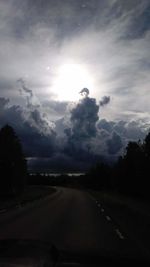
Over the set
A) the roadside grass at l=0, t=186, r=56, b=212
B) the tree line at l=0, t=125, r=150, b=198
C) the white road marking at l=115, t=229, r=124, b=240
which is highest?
the tree line at l=0, t=125, r=150, b=198

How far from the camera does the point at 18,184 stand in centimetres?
8794

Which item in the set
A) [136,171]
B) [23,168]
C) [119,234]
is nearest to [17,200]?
[119,234]

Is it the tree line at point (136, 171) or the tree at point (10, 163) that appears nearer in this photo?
the tree line at point (136, 171)

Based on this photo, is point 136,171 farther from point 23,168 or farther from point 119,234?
point 119,234

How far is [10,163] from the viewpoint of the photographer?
269 ft

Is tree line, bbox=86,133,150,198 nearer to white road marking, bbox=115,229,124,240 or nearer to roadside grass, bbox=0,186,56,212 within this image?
roadside grass, bbox=0,186,56,212

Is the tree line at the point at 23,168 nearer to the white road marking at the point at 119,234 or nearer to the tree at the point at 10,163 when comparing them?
the tree at the point at 10,163

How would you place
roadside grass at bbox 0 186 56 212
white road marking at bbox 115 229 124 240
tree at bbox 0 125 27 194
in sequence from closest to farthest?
white road marking at bbox 115 229 124 240, roadside grass at bbox 0 186 56 212, tree at bbox 0 125 27 194

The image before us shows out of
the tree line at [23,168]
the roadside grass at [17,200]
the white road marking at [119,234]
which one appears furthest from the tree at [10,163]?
the white road marking at [119,234]

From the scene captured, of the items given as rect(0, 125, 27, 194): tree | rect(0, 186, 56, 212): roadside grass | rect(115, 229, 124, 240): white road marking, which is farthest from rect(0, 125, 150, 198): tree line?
rect(115, 229, 124, 240): white road marking

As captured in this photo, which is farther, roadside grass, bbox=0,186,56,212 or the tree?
the tree

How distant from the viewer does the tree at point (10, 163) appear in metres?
79.5

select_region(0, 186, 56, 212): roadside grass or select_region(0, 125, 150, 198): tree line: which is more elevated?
select_region(0, 125, 150, 198): tree line

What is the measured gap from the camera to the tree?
3130 inches
